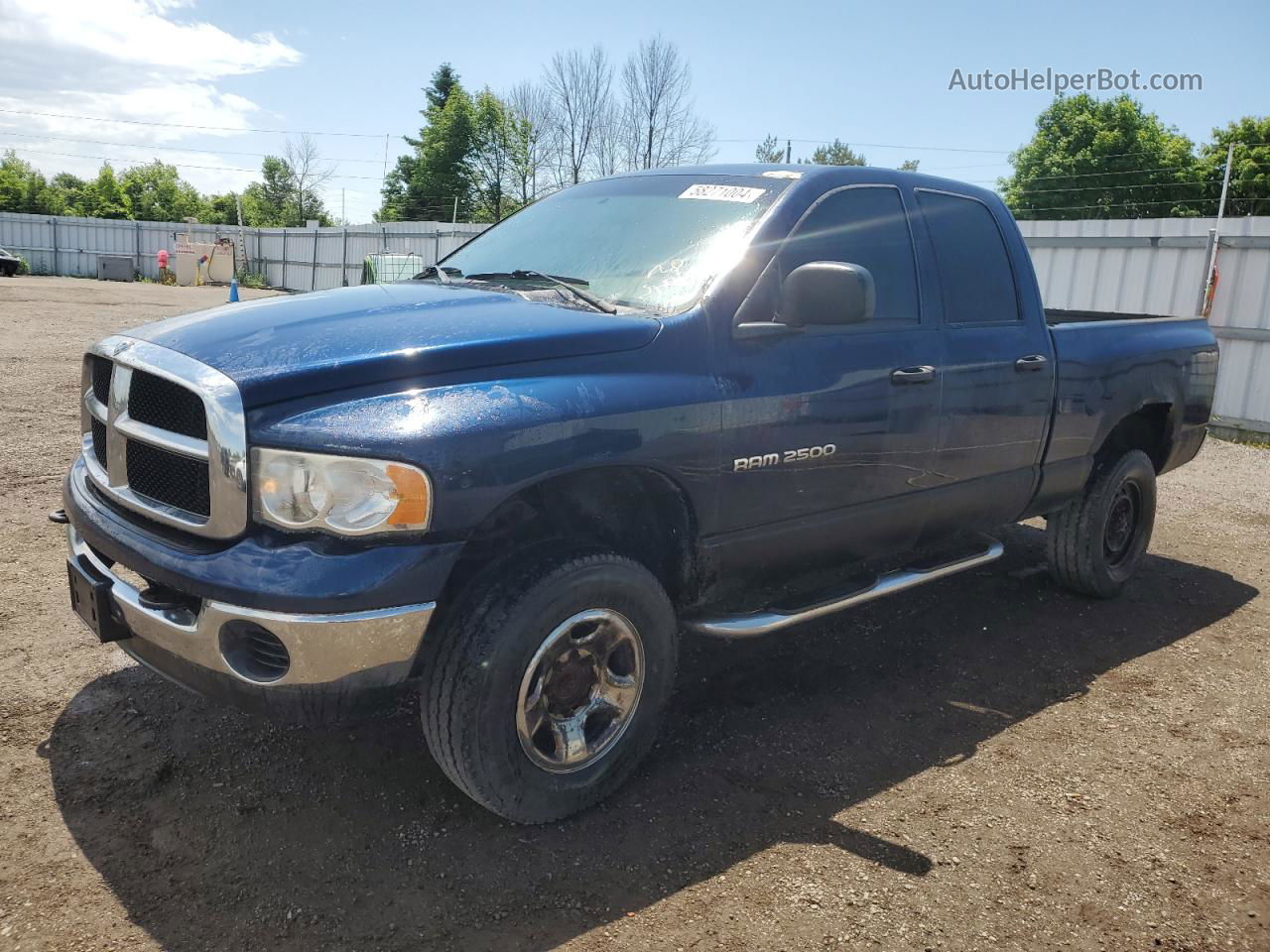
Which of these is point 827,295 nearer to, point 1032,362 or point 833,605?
point 833,605

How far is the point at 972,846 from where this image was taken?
297 cm

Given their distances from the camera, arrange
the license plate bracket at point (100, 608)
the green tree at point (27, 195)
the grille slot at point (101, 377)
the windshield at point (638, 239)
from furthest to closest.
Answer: the green tree at point (27, 195)
the windshield at point (638, 239)
the grille slot at point (101, 377)
the license plate bracket at point (100, 608)

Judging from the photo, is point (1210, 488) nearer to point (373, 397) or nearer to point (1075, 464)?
point (1075, 464)

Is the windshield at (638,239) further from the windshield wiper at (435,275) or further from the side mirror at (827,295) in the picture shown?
the side mirror at (827,295)

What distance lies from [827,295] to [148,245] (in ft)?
151

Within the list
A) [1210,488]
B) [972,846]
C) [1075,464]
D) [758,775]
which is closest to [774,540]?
[758,775]

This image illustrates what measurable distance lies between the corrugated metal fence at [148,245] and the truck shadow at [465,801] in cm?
3260

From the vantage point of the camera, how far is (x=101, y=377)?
10.2 feet

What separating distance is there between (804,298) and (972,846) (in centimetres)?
176

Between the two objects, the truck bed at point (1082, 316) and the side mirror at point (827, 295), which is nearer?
the side mirror at point (827, 295)

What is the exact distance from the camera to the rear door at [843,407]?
325 centimetres

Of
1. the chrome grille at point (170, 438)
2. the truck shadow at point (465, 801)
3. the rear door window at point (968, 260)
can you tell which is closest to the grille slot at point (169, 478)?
the chrome grille at point (170, 438)

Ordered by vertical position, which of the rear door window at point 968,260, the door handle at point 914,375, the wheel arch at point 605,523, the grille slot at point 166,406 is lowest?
the wheel arch at point 605,523

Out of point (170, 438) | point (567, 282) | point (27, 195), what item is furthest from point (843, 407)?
point (27, 195)
